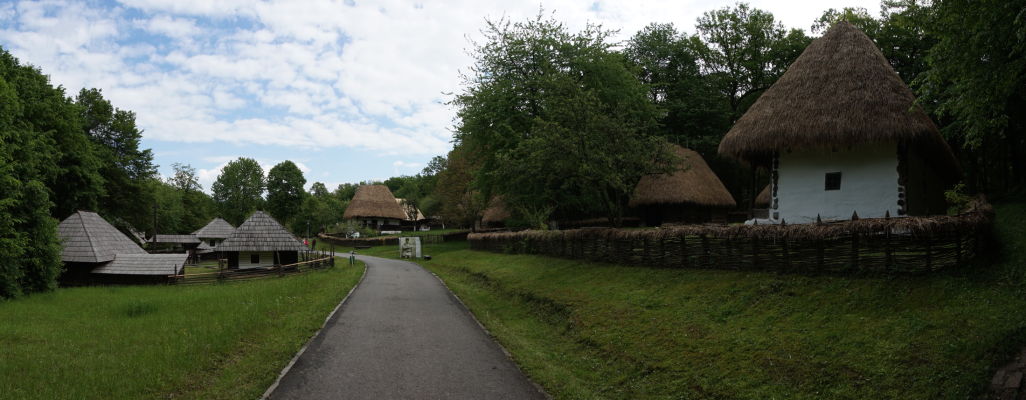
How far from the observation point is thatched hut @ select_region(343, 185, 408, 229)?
7075 centimetres

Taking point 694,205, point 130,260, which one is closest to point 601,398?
point 694,205

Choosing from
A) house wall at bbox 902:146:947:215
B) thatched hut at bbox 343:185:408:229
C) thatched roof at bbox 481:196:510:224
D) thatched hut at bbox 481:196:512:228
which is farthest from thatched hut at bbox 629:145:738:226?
thatched hut at bbox 343:185:408:229

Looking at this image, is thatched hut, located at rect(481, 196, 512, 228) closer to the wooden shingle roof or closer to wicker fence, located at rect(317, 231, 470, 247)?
wicker fence, located at rect(317, 231, 470, 247)

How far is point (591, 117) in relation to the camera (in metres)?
17.4

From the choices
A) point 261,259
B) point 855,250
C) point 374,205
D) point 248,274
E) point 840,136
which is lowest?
point 248,274

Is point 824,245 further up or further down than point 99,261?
further up

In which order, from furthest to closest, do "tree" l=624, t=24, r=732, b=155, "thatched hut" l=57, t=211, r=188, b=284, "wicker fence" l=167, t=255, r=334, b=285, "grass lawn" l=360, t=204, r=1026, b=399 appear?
"tree" l=624, t=24, r=732, b=155 → "wicker fence" l=167, t=255, r=334, b=285 → "thatched hut" l=57, t=211, r=188, b=284 → "grass lawn" l=360, t=204, r=1026, b=399

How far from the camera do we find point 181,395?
710cm

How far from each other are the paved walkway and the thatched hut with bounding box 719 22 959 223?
11.5m

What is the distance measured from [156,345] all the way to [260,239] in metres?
24.4

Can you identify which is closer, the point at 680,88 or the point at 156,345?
the point at 156,345

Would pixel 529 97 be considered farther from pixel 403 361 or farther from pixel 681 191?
pixel 403 361

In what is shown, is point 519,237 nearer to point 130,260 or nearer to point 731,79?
point 130,260

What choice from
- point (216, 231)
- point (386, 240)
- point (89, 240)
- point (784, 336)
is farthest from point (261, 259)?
point (784, 336)
